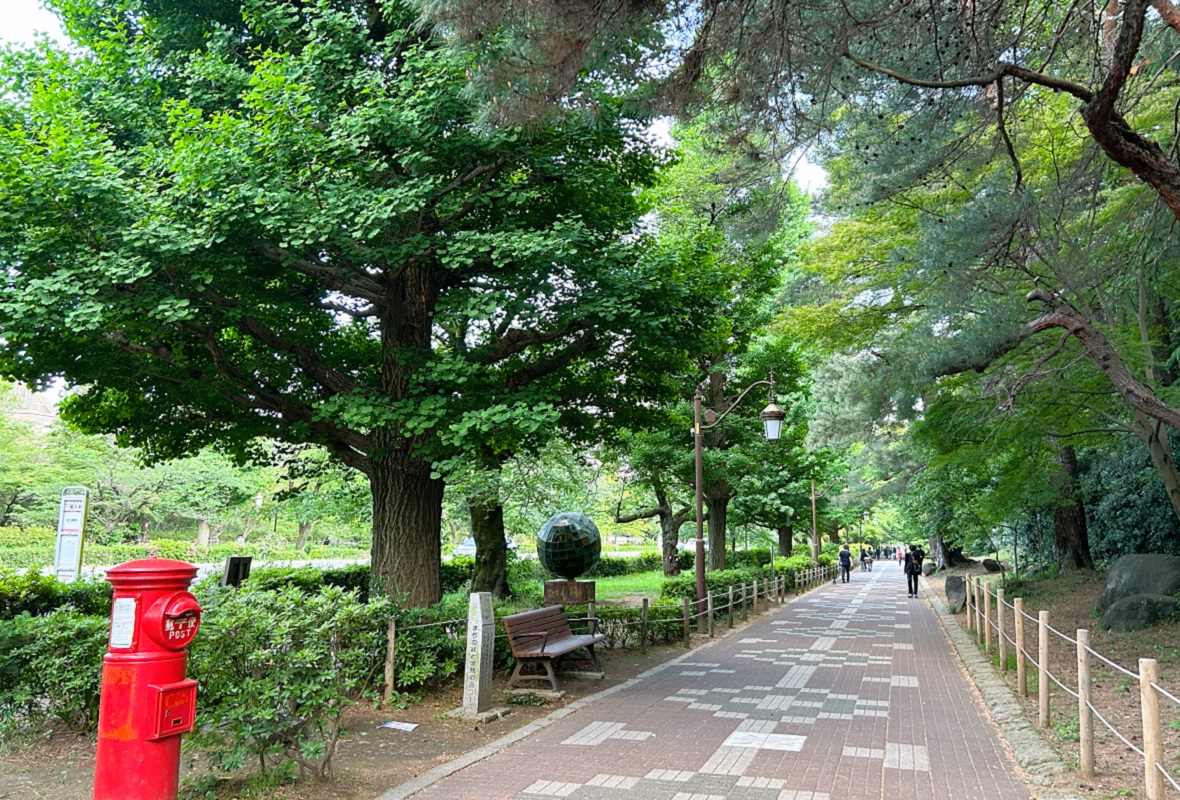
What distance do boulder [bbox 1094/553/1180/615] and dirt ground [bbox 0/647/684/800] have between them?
437 inches

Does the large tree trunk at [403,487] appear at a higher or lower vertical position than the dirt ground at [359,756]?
higher

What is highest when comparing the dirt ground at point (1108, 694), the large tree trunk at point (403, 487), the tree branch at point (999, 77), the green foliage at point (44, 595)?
the tree branch at point (999, 77)

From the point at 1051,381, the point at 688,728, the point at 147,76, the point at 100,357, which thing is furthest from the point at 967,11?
the point at 100,357

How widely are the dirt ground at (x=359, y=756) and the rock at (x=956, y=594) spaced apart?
14918mm

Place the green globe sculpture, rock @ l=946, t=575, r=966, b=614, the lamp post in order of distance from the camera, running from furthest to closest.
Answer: rock @ l=946, t=575, r=966, b=614 → the green globe sculpture → the lamp post

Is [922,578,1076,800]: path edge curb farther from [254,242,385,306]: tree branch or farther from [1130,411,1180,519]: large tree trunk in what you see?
[254,242,385,306]: tree branch

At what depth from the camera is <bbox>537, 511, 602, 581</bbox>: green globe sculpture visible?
18.3 meters

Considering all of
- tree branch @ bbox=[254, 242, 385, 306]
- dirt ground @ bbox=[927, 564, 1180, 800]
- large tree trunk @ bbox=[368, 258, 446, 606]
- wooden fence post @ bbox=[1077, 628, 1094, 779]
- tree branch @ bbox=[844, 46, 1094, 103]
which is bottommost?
dirt ground @ bbox=[927, 564, 1180, 800]

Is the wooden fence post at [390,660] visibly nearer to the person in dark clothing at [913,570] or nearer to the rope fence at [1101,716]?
the rope fence at [1101,716]

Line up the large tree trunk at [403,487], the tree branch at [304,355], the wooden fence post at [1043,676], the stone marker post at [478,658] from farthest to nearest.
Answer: the large tree trunk at [403,487] → the tree branch at [304,355] → the stone marker post at [478,658] → the wooden fence post at [1043,676]

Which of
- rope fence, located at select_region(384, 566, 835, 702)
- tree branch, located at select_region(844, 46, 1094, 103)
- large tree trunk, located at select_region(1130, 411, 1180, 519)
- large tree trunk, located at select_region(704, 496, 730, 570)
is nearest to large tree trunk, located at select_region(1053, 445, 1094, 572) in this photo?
rope fence, located at select_region(384, 566, 835, 702)

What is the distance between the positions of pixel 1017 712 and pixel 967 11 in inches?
282

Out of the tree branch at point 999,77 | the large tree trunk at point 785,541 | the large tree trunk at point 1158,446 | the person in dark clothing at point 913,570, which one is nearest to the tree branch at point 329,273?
the tree branch at point 999,77

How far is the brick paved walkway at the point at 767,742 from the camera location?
5.64 metres
